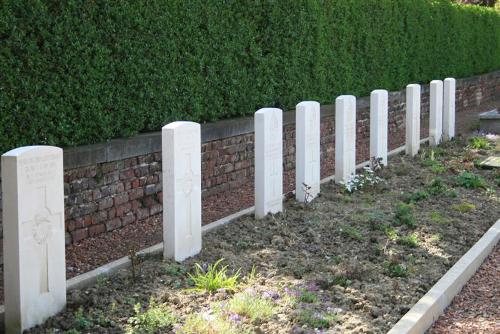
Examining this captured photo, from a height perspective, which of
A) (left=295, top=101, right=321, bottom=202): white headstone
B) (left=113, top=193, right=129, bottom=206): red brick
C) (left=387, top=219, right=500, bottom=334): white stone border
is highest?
(left=295, top=101, right=321, bottom=202): white headstone

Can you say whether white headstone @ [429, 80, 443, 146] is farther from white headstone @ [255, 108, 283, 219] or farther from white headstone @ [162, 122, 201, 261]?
white headstone @ [162, 122, 201, 261]

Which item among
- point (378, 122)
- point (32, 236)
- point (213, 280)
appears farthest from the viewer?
point (378, 122)

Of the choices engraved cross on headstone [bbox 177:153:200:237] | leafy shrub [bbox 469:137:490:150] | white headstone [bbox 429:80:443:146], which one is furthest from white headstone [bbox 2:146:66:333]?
leafy shrub [bbox 469:137:490:150]

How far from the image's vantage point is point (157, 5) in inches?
318

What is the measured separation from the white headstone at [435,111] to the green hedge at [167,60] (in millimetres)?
1536

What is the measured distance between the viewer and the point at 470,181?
31.2 ft

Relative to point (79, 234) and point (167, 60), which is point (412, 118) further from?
point (79, 234)

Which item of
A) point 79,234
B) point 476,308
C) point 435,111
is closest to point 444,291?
point 476,308

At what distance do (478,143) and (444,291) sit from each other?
7868 millimetres

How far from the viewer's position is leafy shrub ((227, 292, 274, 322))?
478 cm

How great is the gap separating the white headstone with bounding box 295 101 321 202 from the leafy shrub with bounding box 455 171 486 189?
7.11 feet

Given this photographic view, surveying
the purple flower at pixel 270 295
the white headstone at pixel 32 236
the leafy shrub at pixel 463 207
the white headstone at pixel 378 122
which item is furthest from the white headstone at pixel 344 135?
the white headstone at pixel 32 236

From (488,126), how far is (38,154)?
500 inches

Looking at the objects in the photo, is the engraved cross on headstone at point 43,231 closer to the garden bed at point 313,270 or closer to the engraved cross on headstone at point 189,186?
the garden bed at point 313,270
